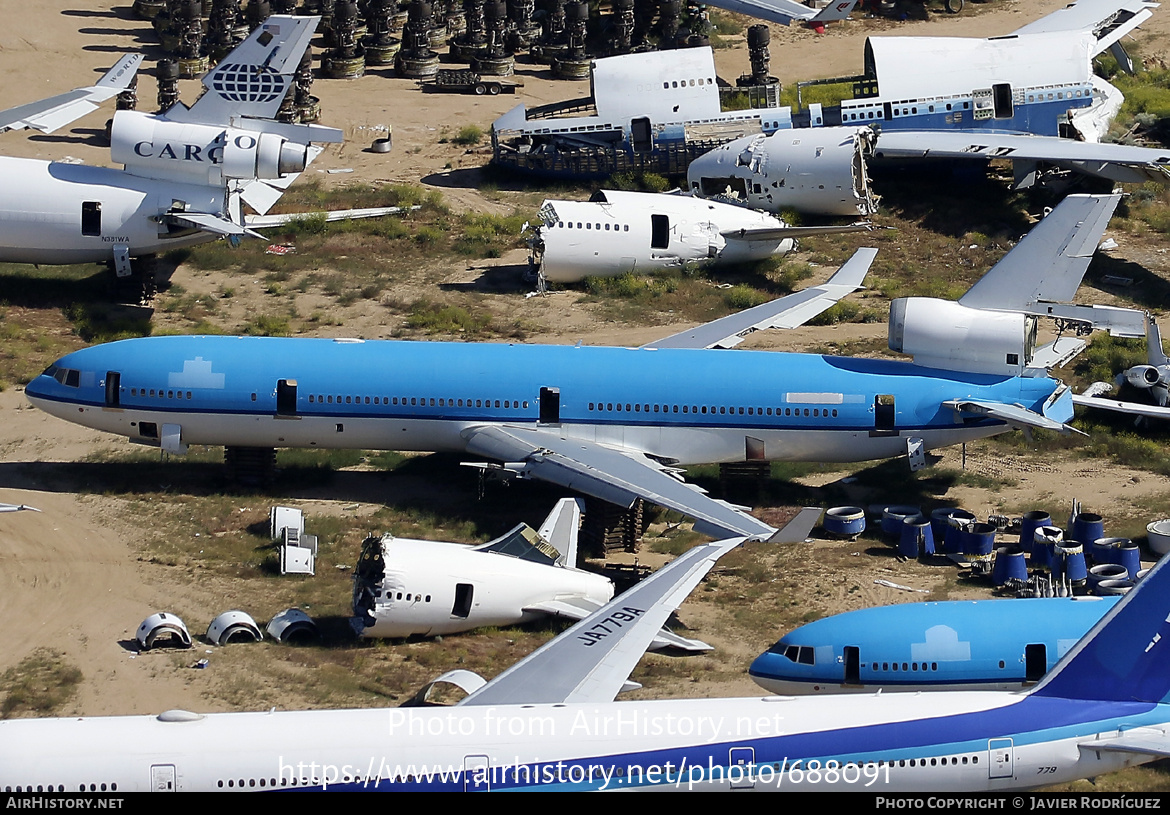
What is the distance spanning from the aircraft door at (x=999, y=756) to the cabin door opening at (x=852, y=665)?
224 inches

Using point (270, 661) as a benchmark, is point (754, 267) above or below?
above

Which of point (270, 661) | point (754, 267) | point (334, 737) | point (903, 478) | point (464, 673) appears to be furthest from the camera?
point (754, 267)

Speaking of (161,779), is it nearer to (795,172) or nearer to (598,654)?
(598,654)

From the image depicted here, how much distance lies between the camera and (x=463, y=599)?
39.6 m

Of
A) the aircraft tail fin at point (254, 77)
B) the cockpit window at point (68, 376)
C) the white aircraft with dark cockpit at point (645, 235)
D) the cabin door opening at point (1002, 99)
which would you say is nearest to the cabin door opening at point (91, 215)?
the aircraft tail fin at point (254, 77)

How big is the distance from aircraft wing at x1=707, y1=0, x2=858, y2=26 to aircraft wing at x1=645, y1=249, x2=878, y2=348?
30769 millimetres

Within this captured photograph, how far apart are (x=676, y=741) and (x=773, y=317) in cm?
2739

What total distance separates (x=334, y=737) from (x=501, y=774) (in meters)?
2.78

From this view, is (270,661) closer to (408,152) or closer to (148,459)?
(148,459)

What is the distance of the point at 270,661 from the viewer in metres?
38.2

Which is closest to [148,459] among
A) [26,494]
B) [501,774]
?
[26,494]

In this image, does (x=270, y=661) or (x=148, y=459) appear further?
(x=148, y=459)

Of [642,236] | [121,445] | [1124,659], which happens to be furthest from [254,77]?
[1124,659]

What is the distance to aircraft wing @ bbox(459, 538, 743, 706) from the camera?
3012 centimetres
